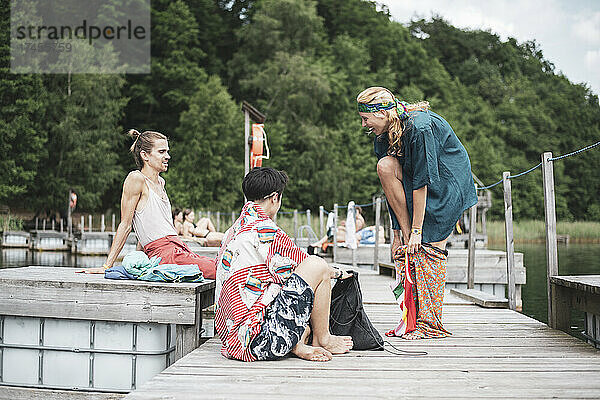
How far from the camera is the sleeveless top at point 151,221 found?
4.31 meters

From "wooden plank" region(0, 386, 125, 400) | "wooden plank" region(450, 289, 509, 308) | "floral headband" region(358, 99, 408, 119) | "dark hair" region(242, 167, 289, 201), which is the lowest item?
"wooden plank" region(0, 386, 125, 400)

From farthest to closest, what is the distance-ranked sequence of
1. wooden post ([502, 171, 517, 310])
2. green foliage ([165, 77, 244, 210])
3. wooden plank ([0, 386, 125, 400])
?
green foliage ([165, 77, 244, 210]) < wooden post ([502, 171, 517, 310]) < wooden plank ([0, 386, 125, 400])

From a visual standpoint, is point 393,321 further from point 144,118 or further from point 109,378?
point 144,118

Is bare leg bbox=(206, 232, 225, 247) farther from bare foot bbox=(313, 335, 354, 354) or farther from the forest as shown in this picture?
the forest

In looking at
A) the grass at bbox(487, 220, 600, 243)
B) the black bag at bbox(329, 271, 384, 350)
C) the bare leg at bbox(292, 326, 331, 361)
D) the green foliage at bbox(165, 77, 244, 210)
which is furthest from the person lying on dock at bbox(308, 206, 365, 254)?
the grass at bbox(487, 220, 600, 243)

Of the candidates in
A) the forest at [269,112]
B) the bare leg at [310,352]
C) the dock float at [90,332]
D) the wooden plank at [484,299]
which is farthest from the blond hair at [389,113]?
the forest at [269,112]

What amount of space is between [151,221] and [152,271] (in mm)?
571

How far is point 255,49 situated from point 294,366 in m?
35.1

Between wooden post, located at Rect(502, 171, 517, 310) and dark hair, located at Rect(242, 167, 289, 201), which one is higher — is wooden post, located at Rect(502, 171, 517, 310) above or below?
below

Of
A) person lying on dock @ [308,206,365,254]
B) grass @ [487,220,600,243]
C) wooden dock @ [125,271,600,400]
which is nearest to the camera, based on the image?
wooden dock @ [125,271,600,400]

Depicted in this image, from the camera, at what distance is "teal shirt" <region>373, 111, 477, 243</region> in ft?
12.7

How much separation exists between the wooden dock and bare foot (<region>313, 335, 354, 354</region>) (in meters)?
0.05

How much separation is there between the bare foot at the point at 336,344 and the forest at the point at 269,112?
2871 centimetres

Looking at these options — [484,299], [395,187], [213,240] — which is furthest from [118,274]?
[213,240]
